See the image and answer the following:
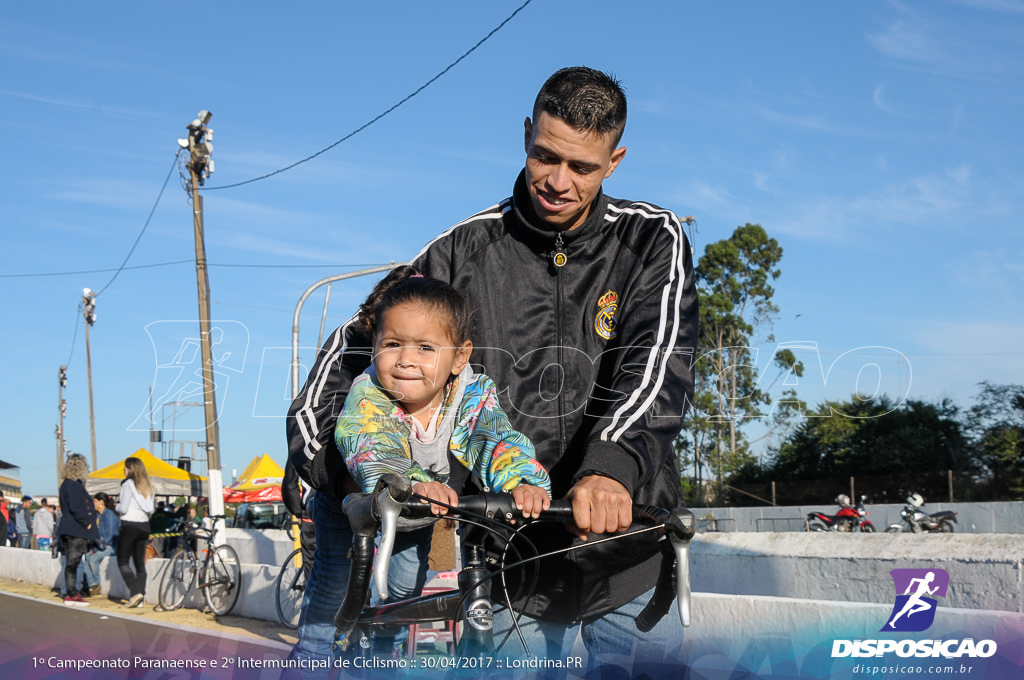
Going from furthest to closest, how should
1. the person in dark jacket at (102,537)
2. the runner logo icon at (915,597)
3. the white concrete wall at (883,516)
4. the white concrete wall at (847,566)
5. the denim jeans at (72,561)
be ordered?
Result: the white concrete wall at (883,516)
the person in dark jacket at (102,537)
the denim jeans at (72,561)
the white concrete wall at (847,566)
the runner logo icon at (915,597)

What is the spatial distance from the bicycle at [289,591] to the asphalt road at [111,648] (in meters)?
0.70

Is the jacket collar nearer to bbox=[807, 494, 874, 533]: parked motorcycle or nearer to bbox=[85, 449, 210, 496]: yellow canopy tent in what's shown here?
bbox=[807, 494, 874, 533]: parked motorcycle

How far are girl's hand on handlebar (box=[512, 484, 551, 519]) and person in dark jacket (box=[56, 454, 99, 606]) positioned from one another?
42.8ft

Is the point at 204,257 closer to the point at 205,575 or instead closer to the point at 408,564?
the point at 205,575

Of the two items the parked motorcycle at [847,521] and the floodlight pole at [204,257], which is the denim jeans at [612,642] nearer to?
the floodlight pole at [204,257]

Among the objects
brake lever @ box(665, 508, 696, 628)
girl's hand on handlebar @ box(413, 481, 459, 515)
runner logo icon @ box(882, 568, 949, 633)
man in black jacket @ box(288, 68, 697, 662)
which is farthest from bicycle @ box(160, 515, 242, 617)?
brake lever @ box(665, 508, 696, 628)

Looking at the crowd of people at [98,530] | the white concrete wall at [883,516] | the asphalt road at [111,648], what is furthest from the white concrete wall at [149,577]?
the white concrete wall at [883,516]

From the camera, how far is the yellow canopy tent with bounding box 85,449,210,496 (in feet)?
86.4

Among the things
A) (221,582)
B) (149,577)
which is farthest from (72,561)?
(221,582)

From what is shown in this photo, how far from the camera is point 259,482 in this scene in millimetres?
31031

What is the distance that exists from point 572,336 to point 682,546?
98cm

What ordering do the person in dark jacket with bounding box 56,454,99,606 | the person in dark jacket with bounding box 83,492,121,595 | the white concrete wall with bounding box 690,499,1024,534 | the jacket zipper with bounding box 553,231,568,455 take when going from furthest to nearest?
1. the white concrete wall with bounding box 690,499,1024,534
2. the person in dark jacket with bounding box 83,492,121,595
3. the person in dark jacket with bounding box 56,454,99,606
4. the jacket zipper with bounding box 553,231,568,455

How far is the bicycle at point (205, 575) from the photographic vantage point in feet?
40.3

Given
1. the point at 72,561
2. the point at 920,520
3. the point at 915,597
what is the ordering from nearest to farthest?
1. the point at 915,597
2. the point at 72,561
3. the point at 920,520
